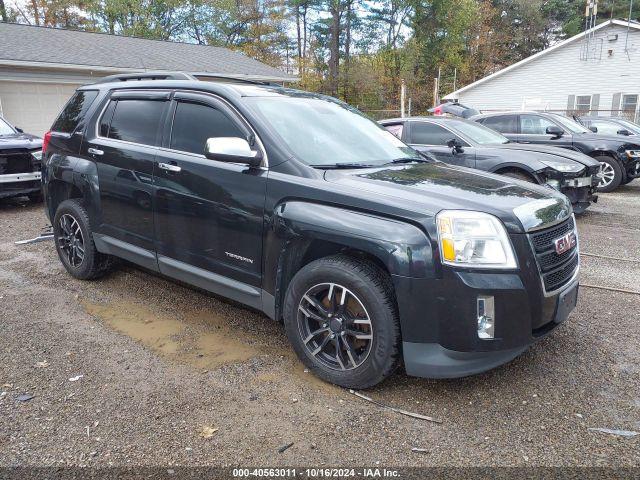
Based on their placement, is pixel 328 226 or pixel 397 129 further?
pixel 397 129

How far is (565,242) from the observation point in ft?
10.3

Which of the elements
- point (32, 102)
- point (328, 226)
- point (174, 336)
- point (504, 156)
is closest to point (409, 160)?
point (328, 226)

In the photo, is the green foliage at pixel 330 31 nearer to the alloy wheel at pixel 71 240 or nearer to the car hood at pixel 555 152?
the car hood at pixel 555 152

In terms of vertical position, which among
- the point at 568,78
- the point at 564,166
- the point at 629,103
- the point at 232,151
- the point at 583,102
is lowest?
the point at 564,166

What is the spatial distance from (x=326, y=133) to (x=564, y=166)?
16.8 ft

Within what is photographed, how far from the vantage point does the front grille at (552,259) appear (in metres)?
2.88

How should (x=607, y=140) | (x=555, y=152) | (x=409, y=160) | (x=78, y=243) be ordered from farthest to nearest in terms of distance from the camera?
(x=607, y=140), (x=555, y=152), (x=78, y=243), (x=409, y=160)

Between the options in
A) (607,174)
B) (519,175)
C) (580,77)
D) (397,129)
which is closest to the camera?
(519,175)

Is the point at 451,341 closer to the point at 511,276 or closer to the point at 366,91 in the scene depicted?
the point at 511,276

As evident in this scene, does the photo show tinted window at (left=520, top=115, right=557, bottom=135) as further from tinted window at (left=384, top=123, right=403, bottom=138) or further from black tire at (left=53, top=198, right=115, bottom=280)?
black tire at (left=53, top=198, right=115, bottom=280)

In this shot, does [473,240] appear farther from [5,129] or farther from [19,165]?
[5,129]

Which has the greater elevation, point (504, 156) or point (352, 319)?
point (504, 156)

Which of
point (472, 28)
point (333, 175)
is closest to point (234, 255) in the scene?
point (333, 175)

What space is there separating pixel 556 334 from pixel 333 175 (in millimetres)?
2144
